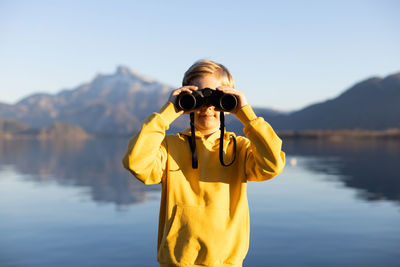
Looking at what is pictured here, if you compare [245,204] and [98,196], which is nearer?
[245,204]

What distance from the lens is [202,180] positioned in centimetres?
245

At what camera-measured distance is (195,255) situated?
2326mm

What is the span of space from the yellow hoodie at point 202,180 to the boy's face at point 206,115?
0.05 m

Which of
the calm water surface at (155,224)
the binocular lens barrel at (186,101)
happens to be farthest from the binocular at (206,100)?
the calm water surface at (155,224)

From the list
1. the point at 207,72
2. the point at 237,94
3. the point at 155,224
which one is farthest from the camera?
the point at 155,224

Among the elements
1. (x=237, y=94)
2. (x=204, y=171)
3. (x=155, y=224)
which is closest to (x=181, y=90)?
(x=237, y=94)

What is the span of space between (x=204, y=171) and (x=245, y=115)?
0.40 m

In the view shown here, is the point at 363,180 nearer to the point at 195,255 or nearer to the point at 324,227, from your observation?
the point at 324,227

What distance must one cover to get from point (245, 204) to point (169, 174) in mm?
485

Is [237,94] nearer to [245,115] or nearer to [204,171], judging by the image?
[245,115]

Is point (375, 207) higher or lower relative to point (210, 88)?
lower

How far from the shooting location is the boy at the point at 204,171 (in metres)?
2.33

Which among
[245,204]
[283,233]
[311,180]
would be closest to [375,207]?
[283,233]

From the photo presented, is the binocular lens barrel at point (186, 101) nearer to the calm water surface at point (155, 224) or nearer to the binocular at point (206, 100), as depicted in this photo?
the binocular at point (206, 100)
